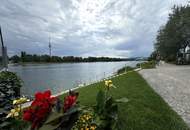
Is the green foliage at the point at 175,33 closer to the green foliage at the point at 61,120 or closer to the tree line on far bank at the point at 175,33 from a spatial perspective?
the tree line on far bank at the point at 175,33

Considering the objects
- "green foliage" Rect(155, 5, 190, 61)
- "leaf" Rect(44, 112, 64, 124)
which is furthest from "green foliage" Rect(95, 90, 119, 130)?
"green foliage" Rect(155, 5, 190, 61)

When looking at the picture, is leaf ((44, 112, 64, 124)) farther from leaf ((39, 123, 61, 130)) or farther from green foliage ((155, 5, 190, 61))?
green foliage ((155, 5, 190, 61))

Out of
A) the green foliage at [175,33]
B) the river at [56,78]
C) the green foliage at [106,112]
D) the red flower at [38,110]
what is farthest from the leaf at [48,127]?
the green foliage at [175,33]

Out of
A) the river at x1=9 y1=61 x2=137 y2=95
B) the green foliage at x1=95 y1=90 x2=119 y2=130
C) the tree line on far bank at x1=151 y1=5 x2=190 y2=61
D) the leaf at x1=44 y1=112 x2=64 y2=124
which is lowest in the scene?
the river at x1=9 y1=61 x2=137 y2=95

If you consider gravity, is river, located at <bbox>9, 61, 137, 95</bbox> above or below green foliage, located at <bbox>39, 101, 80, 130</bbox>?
below

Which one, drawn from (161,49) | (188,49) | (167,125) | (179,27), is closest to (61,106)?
(167,125)

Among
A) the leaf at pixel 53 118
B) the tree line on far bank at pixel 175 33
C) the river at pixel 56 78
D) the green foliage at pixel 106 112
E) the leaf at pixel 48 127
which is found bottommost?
the river at pixel 56 78

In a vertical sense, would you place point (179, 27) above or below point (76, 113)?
above

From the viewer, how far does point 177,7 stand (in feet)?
128

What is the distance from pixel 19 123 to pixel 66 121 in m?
0.68

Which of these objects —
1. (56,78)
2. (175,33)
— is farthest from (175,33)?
(56,78)

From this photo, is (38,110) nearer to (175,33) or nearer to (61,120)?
(61,120)

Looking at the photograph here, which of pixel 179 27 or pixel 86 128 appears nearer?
pixel 86 128

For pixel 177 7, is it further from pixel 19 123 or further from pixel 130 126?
pixel 19 123
